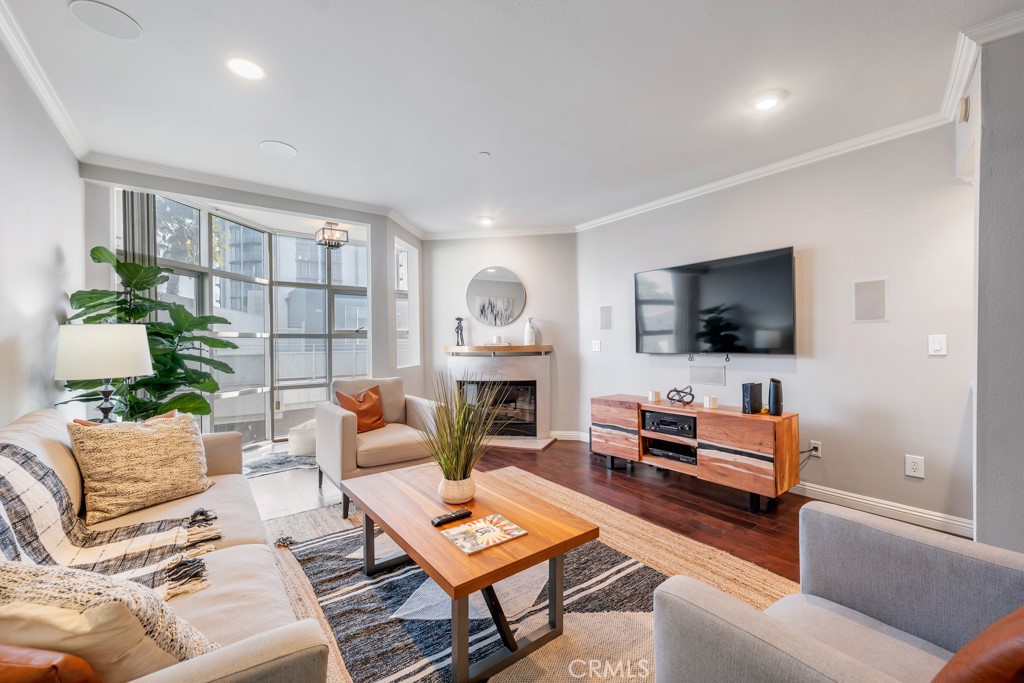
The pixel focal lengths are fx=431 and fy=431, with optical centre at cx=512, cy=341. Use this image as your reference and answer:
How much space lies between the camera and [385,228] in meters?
4.28

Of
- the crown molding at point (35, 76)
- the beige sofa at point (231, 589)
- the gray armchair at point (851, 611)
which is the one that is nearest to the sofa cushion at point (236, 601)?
the beige sofa at point (231, 589)

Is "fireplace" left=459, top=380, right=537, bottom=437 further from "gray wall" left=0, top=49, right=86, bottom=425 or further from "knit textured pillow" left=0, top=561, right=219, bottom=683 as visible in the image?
"knit textured pillow" left=0, top=561, right=219, bottom=683

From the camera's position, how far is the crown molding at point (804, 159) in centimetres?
254

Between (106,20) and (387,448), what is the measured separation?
2427 mm

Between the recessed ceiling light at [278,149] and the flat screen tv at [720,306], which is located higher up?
the recessed ceiling light at [278,149]

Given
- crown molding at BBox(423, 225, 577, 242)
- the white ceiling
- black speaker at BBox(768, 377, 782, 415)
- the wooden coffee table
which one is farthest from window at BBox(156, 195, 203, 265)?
black speaker at BBox(768, 377, 782, 415)

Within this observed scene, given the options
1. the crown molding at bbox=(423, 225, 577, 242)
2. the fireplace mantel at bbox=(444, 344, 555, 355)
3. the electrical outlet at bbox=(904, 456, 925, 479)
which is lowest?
the electrical outlet at bbox=(904, 456, 925, 479)

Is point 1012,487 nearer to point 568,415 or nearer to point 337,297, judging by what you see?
point 568,415

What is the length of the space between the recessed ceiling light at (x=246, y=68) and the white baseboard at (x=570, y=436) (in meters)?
4.03

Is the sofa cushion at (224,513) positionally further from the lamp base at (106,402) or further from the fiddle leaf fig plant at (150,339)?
the fiddle leaf fig plant at (150,339)

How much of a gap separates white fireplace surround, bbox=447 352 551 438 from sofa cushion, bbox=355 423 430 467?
5.87 feet

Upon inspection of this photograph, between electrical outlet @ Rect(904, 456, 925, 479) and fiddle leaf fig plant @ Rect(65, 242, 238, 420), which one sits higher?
fiddle leaf fig plant @ Rect(65, 242, 238, 420)

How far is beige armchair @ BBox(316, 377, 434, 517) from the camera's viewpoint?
2.71 m

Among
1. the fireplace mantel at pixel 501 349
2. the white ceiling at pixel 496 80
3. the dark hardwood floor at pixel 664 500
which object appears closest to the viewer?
the white ceiling at pixel 496 80
